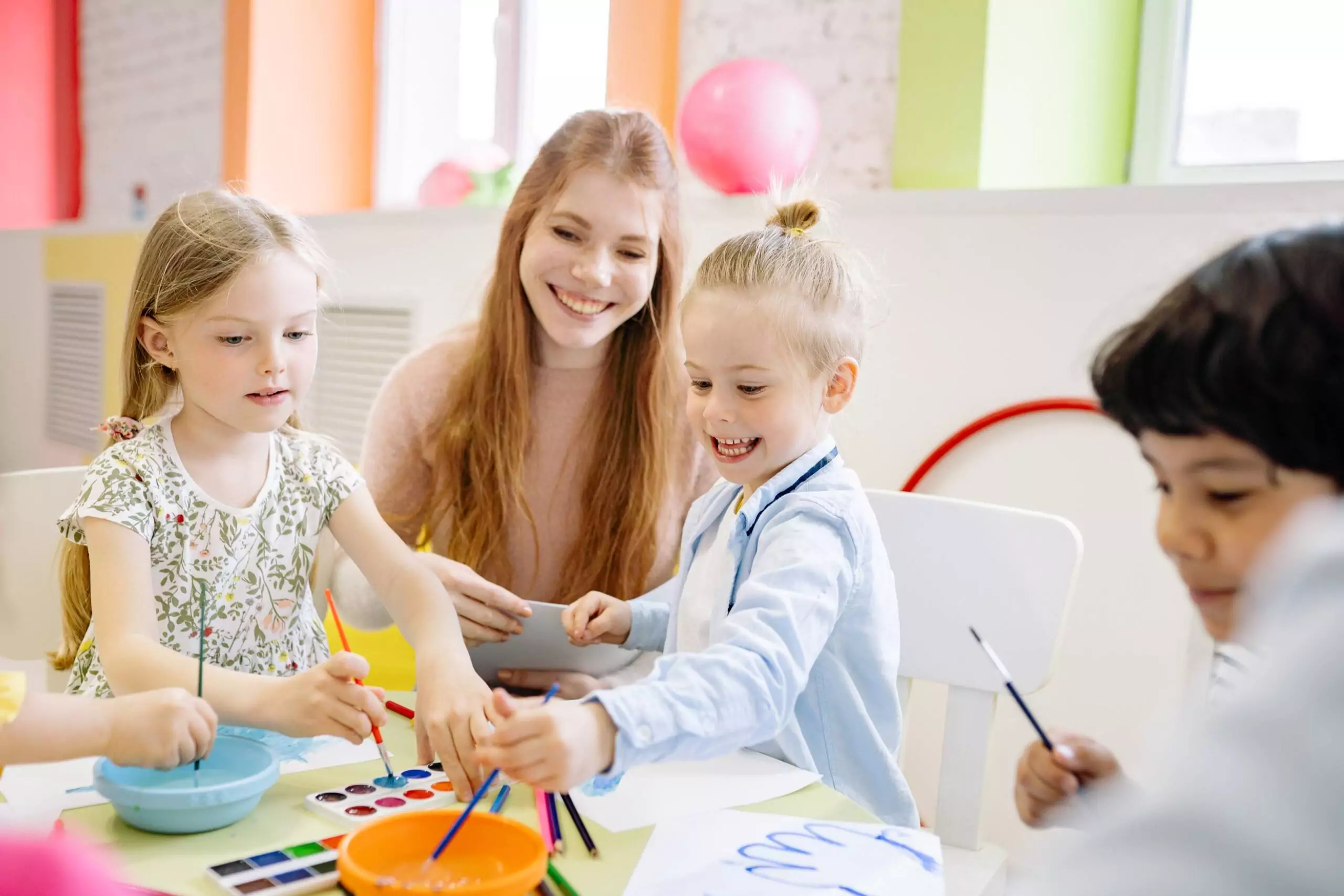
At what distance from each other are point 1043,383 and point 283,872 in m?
1.52

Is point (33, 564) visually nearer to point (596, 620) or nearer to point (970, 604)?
point (596, 620)

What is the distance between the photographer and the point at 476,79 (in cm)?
379

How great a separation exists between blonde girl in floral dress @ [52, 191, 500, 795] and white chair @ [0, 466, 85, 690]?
0.36 feet

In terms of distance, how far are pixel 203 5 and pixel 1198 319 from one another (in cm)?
467

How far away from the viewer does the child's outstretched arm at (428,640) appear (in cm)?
94

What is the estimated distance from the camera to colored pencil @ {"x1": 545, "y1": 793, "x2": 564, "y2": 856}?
0.80 m

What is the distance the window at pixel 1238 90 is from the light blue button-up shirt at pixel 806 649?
1400 mm

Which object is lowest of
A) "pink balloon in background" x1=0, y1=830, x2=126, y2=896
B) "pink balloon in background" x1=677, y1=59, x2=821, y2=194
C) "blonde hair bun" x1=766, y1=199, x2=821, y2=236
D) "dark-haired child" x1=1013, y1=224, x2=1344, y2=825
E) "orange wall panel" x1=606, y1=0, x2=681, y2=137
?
"pink balloon in background" x1=0, y1=830, x2=126, y2=896

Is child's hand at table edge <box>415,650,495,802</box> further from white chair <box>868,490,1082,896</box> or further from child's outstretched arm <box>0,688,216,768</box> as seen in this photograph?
white chair <box>868,490,1082,896</box>

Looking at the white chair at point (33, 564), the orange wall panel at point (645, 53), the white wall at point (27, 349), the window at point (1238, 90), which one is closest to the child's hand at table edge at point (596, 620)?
the white chair at point (33, 564)

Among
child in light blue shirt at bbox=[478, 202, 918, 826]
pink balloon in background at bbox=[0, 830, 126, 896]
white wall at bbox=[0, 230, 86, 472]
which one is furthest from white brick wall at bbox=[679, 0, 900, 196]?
white wall at bbox=[0, 230, 86, 472]

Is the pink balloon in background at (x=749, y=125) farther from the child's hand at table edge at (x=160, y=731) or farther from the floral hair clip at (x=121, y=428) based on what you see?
the child's hand at table edge at (x=160, y=731)

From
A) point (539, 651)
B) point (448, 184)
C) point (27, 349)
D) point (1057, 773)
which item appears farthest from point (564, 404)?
point (27, 349)

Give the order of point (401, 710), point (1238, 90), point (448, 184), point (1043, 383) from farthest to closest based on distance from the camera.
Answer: point (448, 184)
point (1238, 90)
point (1043, 383)
point (401, 710)
